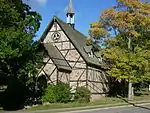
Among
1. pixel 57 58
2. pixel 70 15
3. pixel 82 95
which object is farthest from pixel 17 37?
pixel 70 15

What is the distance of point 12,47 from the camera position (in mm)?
24047

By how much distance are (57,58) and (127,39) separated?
9399 mm

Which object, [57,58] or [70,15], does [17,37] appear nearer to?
[57,58]

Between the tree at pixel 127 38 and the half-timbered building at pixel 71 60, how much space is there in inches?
120

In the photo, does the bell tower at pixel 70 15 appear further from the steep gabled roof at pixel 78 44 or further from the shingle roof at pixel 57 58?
the shingle roof at pixel 57 58

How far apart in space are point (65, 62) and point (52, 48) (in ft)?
8.48

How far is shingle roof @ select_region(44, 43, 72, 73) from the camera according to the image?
40062 mm

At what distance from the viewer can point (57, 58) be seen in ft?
136

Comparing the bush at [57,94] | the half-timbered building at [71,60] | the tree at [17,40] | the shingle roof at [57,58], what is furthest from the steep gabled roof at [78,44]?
the tree at [17,40]

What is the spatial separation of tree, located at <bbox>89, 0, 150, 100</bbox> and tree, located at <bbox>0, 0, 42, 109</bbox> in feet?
44.4

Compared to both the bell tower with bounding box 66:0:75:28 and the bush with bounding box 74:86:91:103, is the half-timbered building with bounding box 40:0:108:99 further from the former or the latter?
the bell tower with bounding box 66:0:75:28

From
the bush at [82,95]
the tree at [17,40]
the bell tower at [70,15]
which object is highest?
the bell tower at [70,15]

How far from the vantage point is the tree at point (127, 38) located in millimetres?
39000

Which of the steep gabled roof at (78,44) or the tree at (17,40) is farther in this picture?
the steep gabled roof at (78,44)
